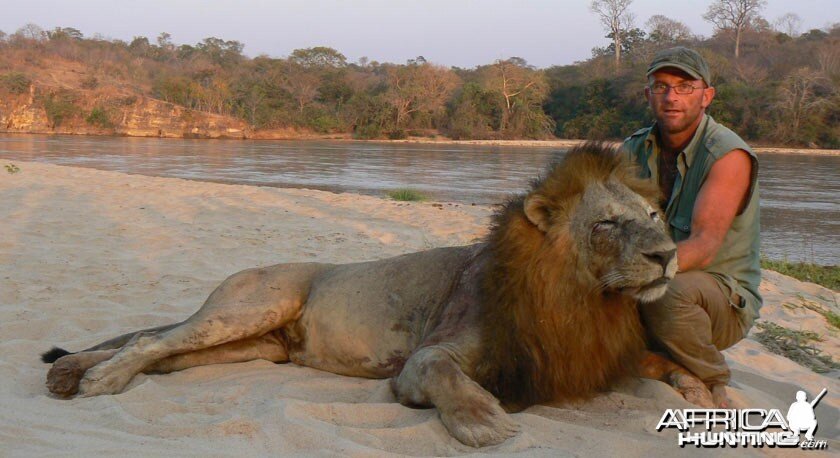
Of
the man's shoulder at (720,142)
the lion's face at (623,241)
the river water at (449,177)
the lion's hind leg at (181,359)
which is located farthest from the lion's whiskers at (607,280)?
the river water at (449,177)

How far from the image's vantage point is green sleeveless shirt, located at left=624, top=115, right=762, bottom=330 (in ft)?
12.3

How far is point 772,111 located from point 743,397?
4498 centimetres

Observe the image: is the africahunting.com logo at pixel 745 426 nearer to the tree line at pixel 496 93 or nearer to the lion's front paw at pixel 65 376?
the lion's front paw at pixel 65 376

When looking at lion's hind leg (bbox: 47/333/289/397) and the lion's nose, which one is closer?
the lion's nose

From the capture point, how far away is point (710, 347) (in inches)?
143

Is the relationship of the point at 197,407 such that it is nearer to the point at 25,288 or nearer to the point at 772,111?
the point at 25,288

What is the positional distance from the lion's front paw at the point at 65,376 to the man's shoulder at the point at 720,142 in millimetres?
3362

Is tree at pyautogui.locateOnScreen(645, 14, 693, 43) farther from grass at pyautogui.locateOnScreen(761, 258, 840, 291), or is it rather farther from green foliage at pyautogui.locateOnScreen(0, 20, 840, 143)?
grass at pyautogui.locateOnScreen(761, 258, 840, 291)

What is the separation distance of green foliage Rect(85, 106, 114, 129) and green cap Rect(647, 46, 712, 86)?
48.3 metres

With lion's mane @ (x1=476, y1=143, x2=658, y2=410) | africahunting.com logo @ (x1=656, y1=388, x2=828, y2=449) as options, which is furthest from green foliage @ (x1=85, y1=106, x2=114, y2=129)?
africahunting.com logo @ (x1=656, y1=388, x2=828, y2=449)

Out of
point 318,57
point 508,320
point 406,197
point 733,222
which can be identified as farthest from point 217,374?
point 318,57

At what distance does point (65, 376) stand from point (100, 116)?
4829 cm

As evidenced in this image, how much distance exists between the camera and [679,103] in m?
3.99

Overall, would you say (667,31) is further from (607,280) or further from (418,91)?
(607,280)
